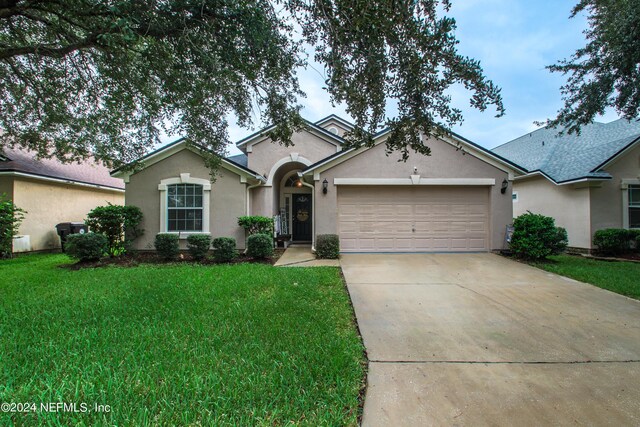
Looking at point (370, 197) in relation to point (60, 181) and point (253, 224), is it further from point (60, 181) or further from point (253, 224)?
point (60, 181)

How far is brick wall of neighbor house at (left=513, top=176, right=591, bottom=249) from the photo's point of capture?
11.5 metres

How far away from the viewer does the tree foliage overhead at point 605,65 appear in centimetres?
647

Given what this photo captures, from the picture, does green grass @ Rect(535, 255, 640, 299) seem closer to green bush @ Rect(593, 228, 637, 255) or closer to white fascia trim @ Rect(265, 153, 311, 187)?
green bush @ Rect(593, 228, 637, 255)

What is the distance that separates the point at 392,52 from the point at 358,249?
7643mm

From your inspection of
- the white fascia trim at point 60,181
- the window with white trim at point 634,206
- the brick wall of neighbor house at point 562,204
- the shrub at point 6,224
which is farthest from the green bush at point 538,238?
the white fascia trim at point 60,181

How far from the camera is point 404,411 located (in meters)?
2.46

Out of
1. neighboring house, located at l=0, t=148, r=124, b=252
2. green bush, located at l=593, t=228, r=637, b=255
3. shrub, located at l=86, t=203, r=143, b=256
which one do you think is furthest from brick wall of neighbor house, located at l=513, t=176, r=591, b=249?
neighboring house, located at l=0, t=148, r=124, b=252

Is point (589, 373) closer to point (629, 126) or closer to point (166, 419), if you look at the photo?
point (166, 419)

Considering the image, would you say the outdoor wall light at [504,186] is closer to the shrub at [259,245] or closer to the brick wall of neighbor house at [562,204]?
the brick wall of neighbor house at [562,204]

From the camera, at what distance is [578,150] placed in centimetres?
1316

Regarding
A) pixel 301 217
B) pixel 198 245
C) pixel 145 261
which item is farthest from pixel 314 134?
pixel 145 261

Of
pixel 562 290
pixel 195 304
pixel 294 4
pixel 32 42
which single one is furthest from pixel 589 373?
pixel 32 42

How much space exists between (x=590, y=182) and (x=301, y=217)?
1212 cm

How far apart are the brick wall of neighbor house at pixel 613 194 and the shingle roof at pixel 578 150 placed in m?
0.56
